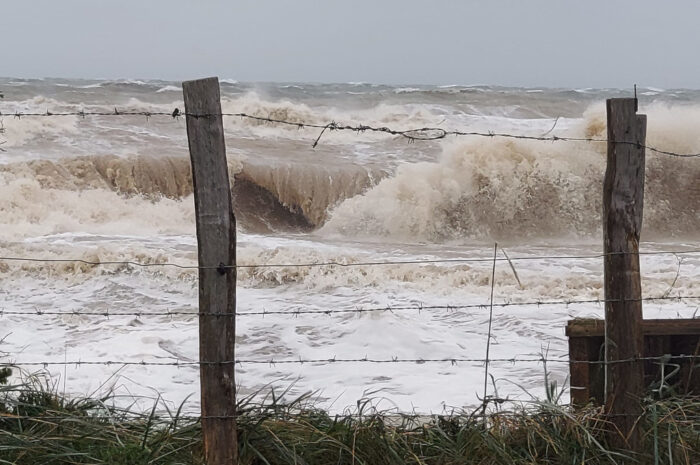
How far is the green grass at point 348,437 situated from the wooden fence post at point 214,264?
0.49ft

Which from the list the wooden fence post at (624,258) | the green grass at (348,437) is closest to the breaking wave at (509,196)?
the green grass at (348,437)

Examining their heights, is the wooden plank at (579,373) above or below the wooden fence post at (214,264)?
below

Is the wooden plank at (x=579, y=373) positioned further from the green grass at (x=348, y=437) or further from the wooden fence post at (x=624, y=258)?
the wooden fence post at (x=624, y=258)

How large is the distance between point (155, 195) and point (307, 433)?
1613 centimetres

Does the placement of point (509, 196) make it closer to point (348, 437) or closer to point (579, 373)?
point (579, 373)

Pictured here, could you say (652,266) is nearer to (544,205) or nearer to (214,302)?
(544,205)

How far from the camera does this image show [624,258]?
11.5 feet

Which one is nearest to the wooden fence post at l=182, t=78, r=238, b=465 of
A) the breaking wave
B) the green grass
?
the green grass

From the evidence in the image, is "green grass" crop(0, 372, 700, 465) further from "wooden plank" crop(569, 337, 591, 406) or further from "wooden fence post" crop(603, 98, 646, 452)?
"wooden plank" crop(569, 337, 591, 406)

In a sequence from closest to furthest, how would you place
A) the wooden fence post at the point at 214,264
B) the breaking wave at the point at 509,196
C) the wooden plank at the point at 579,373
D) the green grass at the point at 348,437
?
the wooden fence post at the point at 214,264, the green grass at the point at 348,437, the wooden plank at the point at 579,373, the breaking wave at the point at 509,196

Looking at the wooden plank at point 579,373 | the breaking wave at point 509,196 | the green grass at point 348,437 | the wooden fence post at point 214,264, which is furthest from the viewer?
the breaking wave at point 509,196

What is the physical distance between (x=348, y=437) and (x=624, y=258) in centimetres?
139

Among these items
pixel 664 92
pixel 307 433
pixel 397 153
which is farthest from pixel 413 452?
pixel 664 92

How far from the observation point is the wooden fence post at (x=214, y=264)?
331cm
